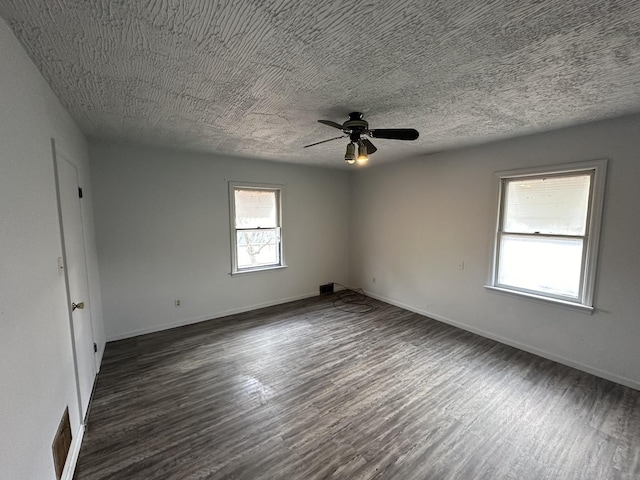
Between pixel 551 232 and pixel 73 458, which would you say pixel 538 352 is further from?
pixel 73 458

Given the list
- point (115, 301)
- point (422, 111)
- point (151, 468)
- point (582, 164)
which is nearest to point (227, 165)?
point (115, 301)

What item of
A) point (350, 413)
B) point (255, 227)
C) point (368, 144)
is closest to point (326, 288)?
point (255, 227)

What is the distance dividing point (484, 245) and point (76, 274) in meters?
4.40

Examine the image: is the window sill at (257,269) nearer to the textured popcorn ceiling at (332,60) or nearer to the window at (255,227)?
the window at (255,227)

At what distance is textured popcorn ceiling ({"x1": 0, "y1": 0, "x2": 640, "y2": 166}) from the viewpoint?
1188 mm

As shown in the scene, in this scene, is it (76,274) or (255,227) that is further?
(255,227)

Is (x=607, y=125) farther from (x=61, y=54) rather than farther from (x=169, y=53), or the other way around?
(x=61, y=54)

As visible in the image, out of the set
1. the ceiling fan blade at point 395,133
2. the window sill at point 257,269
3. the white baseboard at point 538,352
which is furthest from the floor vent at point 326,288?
the ceiling fan blade at point 395,133

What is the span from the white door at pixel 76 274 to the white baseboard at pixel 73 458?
155 mm

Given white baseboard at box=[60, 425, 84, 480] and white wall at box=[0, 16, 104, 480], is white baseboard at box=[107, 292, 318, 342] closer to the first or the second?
white baseboard at box=[60, 425, 84, 480]

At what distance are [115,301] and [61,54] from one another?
2960mm

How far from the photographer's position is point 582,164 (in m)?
2.72

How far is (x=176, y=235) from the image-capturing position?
383 centimetres

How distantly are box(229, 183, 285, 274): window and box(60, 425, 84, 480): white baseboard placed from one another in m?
2.58
